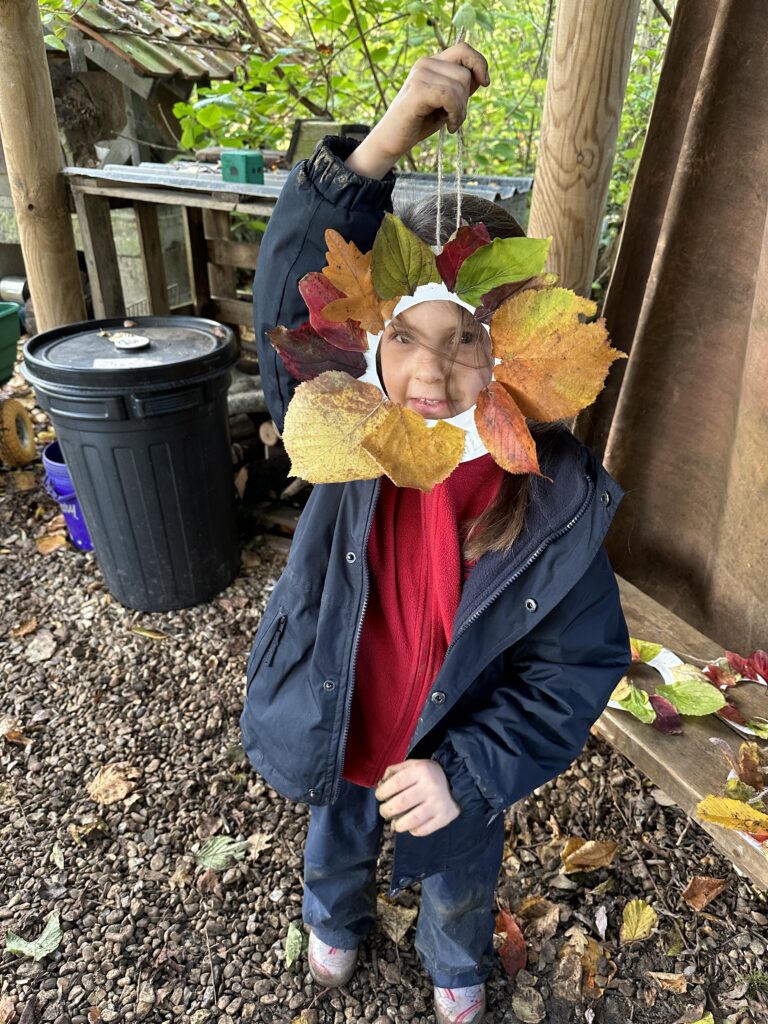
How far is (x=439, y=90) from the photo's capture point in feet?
2.68

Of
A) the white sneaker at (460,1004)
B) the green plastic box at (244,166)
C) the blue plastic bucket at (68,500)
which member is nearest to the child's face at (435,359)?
the white sneaker at (460,1004)

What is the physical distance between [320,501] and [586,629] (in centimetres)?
50

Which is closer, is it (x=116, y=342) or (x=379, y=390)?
(x=379, y=390)

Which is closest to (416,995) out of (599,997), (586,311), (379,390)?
(599,997)

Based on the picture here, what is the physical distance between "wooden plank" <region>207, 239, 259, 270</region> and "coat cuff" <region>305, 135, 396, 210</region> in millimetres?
2833

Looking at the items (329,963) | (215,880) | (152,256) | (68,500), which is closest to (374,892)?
(329,963)

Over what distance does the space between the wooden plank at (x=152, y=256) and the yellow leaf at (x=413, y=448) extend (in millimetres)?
3297

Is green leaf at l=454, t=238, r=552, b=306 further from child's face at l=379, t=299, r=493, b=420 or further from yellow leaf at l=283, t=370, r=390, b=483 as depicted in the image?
yellow leaf at l=283, t=370, r=390, b=483

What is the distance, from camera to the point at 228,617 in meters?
2.84

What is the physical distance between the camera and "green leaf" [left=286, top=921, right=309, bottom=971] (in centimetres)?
172

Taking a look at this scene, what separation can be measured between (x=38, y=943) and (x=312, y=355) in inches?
67.3

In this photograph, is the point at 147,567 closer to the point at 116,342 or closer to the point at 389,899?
the point at 116,342

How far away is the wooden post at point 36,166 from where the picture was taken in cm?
275

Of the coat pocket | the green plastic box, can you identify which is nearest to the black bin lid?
the green plastic box
